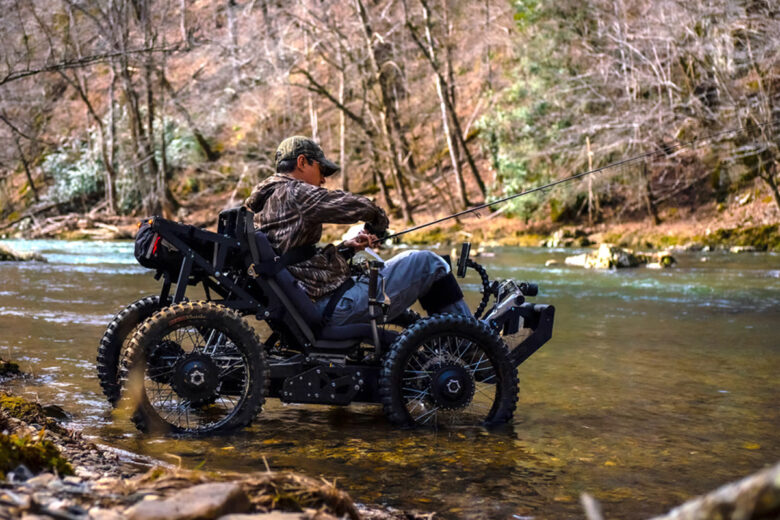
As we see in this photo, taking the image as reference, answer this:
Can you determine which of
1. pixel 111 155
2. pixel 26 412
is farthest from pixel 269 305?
pixel 111 155

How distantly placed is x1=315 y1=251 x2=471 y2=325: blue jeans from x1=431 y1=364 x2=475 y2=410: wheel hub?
49cm

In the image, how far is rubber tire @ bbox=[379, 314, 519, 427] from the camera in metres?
5.09

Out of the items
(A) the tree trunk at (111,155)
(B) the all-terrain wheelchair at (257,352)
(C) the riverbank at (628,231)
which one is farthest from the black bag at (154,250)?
(A) the tree trunk at (111,155)

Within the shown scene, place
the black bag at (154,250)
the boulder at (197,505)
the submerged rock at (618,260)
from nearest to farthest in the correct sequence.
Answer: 1. the boulder at (197,505)
2. the black bag at (154,250)
3. the submerged rock at (618,260)

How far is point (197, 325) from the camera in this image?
492 cm

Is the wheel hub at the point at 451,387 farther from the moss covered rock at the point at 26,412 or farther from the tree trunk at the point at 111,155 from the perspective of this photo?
the tree trunk at the point at 111,155

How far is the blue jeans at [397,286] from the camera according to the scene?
527cm

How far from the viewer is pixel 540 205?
32344 mm

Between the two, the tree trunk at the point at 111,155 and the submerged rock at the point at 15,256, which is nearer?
the submerged rock at the point at 15,256

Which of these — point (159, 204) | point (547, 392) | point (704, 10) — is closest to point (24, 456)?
→ point (547, 392)

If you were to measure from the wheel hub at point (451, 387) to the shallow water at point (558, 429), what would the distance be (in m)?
0.19

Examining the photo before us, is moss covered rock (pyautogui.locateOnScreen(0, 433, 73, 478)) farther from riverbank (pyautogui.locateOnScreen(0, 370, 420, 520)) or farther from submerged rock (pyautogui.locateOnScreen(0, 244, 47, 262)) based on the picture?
submerged rock (pyautogui.locateOnScreen(0, 244, 47, 262))

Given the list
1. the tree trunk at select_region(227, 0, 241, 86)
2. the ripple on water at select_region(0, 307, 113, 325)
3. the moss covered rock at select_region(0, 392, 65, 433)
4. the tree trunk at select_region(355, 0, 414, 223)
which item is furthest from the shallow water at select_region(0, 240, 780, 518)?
the tree trunk at select_region(227, 0, 241, 86)

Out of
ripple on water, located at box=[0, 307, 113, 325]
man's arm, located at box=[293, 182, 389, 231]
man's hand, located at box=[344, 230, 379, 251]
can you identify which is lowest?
ripple on water, located at box=[0, 307, 113, 325]
